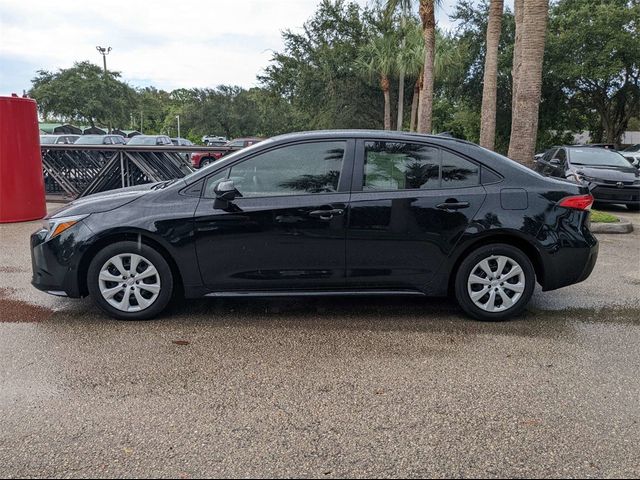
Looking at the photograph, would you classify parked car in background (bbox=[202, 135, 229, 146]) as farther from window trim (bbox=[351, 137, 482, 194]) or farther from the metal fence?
window trim (bbox=[351, 137, 482, 194])

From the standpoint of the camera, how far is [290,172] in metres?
4.66

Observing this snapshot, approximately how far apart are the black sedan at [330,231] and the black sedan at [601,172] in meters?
7.49

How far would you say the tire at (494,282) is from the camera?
464cm

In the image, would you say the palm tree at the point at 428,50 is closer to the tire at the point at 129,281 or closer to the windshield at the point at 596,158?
the windshield at the point at 596,158

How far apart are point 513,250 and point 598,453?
83.8 inches

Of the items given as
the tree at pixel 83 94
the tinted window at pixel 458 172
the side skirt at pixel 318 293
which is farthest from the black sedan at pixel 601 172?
the tree at pixel 83 94

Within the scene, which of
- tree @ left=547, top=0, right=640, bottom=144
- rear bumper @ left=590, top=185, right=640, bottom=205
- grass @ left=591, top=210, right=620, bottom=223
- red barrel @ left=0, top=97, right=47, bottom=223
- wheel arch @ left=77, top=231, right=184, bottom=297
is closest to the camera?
wheel arch @ left=77, top=231, right=184, bottom=297

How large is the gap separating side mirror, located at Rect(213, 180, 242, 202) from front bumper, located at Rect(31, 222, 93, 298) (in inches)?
43.7

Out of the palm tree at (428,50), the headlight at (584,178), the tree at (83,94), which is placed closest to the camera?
the headlight at (584,178)

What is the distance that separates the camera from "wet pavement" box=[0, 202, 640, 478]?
2.71m

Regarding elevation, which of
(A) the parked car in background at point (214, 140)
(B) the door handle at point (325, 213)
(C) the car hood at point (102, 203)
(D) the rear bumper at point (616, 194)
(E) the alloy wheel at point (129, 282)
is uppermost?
(A) the parked car in background at point (214, 140)

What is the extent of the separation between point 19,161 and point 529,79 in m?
8.78

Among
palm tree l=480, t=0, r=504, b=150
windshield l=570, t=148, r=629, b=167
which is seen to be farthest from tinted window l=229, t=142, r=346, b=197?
windshield l=570, t=148, r=629, b=167

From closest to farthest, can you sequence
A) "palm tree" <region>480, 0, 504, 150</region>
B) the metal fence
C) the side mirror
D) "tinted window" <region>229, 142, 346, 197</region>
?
1. the side mirror
2. "tinted window" <region>229, 142, 346, 197</region>
3. the metal fence
4. "palm tree" <region>480, 0, 504, 150</region>
